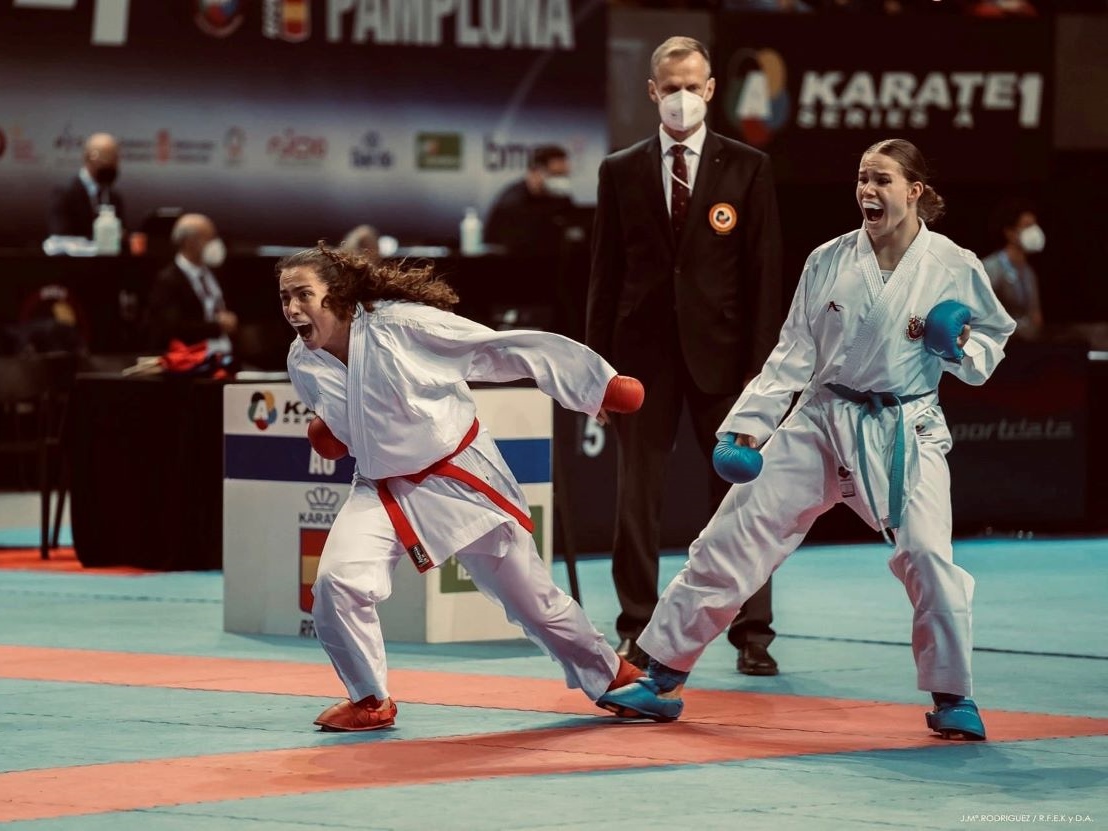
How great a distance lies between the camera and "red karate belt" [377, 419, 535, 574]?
632cm

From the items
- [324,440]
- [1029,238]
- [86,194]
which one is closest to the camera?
[324,440]

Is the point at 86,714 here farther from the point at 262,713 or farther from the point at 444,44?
the point at 444,44

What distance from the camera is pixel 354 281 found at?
641 cm

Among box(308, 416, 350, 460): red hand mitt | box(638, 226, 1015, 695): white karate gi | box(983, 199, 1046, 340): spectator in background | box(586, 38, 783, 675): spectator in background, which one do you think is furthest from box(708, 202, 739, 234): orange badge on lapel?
box(983, 199, 1046, 340): spectator in background

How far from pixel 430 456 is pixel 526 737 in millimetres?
870

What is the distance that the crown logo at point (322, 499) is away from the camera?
8430 mm

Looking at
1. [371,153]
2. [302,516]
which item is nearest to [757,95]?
[371,153]

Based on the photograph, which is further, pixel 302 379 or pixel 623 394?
pixel 302 379

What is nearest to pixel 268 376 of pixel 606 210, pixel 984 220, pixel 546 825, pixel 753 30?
pixel 606 210

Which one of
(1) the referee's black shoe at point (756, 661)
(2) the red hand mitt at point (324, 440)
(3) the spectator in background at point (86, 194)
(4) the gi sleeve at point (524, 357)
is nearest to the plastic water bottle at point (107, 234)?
(3) the spectator in background at point (86, 194)

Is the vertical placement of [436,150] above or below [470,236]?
above

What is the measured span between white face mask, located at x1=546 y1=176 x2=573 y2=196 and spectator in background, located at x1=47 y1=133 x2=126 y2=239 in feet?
12.9

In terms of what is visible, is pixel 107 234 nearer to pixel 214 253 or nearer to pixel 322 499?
pixel 214 253

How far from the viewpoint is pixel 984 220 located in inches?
792
